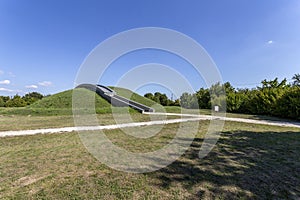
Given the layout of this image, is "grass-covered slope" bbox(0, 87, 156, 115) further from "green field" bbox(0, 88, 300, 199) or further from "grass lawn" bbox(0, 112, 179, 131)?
"green field" bbox(0, 88, 300, 199)

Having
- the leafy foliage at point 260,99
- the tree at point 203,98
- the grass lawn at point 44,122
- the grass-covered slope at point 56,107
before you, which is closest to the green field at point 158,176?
the grass lawn at point 44,122

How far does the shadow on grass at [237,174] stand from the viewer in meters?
2.48

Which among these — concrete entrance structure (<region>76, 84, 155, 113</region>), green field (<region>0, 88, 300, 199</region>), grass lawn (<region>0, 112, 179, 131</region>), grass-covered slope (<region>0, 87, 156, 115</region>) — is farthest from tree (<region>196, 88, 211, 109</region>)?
green field (<region>0, 88, 300, 199</region>)

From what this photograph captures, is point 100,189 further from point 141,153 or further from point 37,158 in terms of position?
point 37,158

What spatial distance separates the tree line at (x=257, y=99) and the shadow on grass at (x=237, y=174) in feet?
36.9

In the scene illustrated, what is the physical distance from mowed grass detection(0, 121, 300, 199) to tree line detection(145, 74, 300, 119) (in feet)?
36.4

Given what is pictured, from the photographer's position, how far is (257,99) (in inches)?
640

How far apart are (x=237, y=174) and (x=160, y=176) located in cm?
139

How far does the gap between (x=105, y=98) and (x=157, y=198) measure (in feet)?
66.7

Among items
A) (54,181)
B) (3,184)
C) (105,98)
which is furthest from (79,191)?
(105,98)

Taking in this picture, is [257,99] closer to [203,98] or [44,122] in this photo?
[203,98]

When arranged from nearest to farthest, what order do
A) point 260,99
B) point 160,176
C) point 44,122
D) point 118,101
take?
point 160,176, point 44,122, point 260,99, point 118,101

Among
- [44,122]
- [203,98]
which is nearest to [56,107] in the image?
[44,122]

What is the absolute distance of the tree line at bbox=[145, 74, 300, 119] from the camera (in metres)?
13.3
